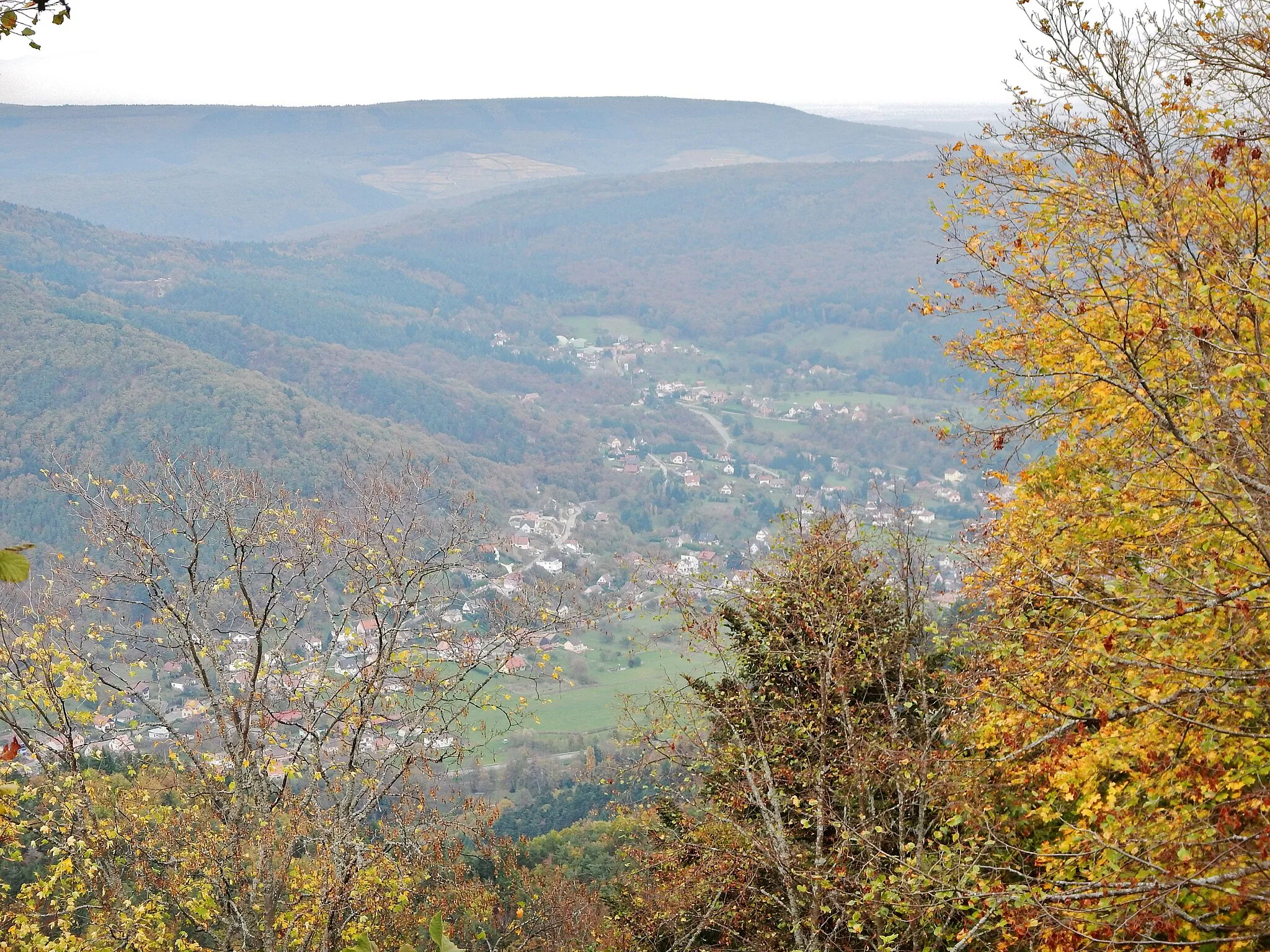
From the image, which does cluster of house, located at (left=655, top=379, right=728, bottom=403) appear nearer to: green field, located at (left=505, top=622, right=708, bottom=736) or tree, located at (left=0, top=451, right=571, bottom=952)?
green field, located at (left=505, top=622, right=708, bottom=736)

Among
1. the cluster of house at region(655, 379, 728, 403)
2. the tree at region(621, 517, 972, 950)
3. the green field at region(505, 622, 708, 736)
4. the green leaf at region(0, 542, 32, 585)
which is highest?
the green leaf at region(0, 542, 32, 585)

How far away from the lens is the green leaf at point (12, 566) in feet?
8.38

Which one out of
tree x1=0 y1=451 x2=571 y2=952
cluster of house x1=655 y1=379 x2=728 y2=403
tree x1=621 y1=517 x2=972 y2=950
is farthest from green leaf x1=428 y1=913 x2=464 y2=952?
cluster of house x1=655 y1=379 x2=728 y2=403

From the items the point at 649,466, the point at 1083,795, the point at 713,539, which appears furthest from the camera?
the point at 649,466

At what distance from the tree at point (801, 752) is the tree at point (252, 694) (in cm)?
242

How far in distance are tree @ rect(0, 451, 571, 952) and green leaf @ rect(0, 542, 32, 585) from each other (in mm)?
6220

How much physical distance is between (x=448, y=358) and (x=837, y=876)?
649 ft

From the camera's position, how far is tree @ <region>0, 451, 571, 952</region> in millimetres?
8805

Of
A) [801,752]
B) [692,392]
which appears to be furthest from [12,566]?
[692,392]

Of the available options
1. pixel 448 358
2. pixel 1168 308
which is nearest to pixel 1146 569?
pixel 1168 308

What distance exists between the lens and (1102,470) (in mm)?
8820

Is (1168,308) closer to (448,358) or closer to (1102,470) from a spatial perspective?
(1102,470)

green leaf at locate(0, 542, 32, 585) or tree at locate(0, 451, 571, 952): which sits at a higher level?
green leaf at locate(0, 542, 32, 585)

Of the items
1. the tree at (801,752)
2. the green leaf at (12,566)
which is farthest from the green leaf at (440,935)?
the tree at (801,752)
